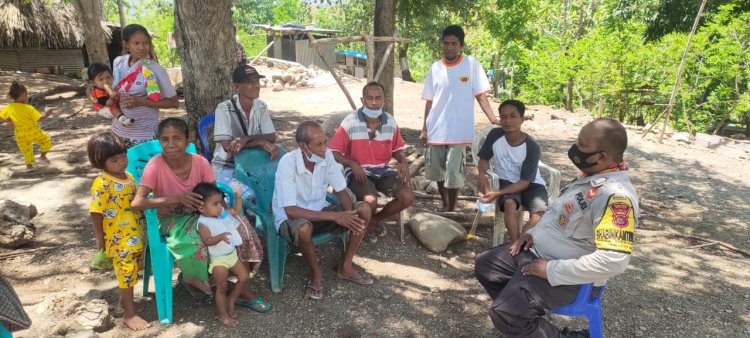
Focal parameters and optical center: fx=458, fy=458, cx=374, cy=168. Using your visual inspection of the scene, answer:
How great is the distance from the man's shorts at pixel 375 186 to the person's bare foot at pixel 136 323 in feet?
5.80

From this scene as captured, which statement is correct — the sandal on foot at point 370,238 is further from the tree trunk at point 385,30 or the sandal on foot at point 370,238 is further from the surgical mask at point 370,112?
the tree trunk at point 385,30

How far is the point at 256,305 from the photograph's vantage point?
3033 mm

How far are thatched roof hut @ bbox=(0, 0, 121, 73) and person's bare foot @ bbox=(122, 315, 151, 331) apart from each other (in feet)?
43.1

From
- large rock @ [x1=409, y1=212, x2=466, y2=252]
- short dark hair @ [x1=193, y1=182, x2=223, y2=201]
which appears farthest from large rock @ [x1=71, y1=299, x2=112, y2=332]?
large rock @ [x1=409, y1=212, x2=466, y2=252]

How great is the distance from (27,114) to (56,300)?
4380mm

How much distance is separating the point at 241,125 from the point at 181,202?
1131 mm

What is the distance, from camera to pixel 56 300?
279 centimetres

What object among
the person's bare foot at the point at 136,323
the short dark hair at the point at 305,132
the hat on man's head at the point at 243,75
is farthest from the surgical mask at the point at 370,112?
the person's bare foot at the point at 136,323

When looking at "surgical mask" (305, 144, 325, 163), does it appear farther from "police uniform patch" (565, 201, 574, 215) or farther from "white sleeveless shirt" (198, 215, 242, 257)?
"police uniform patch" (565, 201, 574, 215)

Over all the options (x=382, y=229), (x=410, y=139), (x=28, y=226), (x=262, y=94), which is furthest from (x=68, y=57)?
(x=382, y=229)

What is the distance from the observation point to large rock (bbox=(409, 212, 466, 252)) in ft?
13.5

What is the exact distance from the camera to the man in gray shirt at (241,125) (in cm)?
363

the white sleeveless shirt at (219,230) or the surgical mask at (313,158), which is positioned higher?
the surgical mask at (313,158)

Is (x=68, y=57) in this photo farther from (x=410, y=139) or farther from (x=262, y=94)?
(x=410, y=139)
